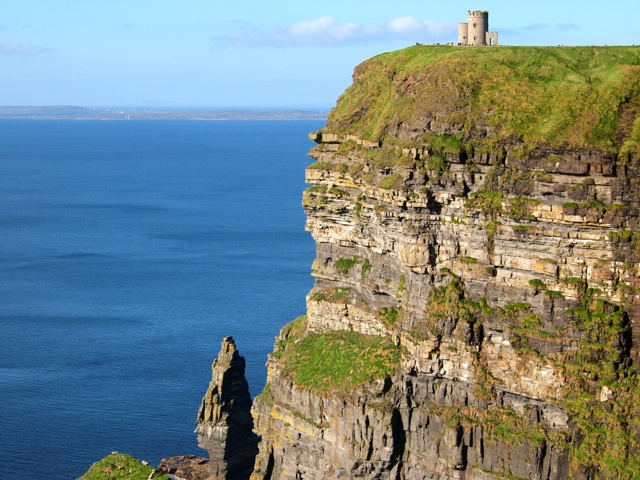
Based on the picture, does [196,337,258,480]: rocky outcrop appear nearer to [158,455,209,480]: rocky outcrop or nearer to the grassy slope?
[158,455,209,480]: rocky outcrop

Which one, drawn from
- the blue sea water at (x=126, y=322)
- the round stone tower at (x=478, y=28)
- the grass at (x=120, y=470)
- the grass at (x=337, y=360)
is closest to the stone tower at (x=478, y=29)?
the round stone tower at (x=478, y=28)

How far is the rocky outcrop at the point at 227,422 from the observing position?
7712 cm

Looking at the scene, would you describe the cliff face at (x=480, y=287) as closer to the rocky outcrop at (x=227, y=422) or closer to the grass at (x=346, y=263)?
the grass at (x=346, y=263)

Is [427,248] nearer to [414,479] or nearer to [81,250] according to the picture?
[414,479]

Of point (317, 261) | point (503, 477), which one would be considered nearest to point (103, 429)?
point (317, 261)

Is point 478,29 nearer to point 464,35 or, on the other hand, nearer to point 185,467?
point 464,35

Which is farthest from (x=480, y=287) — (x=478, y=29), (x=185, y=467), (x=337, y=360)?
(x=185, y=467)

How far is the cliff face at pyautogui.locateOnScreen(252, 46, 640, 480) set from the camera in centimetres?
5156

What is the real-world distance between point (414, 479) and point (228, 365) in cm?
2278

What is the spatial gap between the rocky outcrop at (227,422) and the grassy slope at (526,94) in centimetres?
2206

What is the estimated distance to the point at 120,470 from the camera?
71.3m

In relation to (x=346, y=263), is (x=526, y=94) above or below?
above

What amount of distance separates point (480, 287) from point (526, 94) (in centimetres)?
1053

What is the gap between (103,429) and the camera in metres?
93.7
